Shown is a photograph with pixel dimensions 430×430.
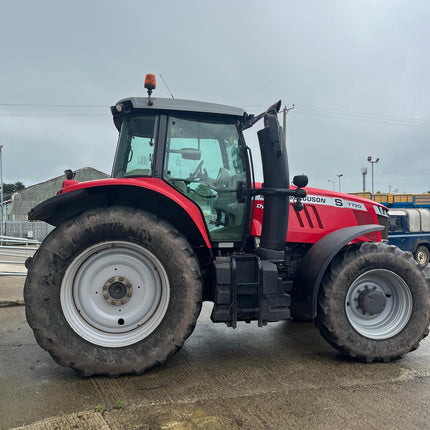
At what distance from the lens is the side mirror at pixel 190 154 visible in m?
3.51

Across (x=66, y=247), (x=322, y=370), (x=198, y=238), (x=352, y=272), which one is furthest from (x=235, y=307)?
(x=66, y=247)

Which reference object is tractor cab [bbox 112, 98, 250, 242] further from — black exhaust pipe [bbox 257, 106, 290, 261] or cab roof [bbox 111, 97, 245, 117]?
black exhaust pipe [bbox 257, 106, 290, 261]

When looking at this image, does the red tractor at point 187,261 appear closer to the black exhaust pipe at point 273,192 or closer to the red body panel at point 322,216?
the black exhaust pipe at point 273,192

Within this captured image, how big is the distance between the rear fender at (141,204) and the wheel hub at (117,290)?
26.4 inches

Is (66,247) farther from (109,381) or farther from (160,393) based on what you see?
(160,393)

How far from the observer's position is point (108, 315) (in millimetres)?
3211

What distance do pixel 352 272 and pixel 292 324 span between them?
1.59 m

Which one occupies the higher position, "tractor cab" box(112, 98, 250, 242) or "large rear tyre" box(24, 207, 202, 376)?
"tractor cab" box(112, 98, 250, 242)

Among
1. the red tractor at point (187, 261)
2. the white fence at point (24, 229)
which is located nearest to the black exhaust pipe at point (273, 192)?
the red tractor at point (187, 261)

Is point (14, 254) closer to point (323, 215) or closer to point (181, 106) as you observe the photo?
Result: point (181, 106)

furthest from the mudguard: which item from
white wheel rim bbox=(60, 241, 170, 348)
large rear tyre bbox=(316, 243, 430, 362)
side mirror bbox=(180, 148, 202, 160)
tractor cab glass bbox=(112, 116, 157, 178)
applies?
tractor cab glass bbox=(112, 116, 157, 178)

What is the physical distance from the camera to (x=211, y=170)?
11.7ft

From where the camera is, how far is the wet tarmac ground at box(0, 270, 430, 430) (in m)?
2.44

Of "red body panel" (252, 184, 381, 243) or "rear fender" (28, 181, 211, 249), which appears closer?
"rear fender" (28, 181, 211, 249)
